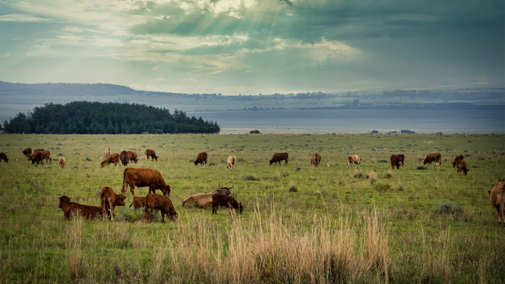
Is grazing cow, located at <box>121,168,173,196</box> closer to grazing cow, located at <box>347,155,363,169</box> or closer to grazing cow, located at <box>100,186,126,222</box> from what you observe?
grazing cow, located at <box>100,186,126,222</box>

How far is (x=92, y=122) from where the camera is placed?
13200 cm

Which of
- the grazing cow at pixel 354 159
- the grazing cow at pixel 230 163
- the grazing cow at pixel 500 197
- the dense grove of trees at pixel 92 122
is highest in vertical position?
the dense grove of trees at pixel 92 122

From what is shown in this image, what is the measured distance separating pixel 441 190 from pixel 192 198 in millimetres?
12755

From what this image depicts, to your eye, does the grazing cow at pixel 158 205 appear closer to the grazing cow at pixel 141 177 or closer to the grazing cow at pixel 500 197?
the grazing cow at pixel 141 177

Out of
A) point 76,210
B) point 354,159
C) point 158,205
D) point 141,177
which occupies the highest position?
point 141,177

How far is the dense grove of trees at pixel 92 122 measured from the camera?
399 ft

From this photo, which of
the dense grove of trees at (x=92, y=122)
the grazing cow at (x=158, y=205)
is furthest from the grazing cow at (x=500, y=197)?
the dense grove of trees at (x=92, y=122)

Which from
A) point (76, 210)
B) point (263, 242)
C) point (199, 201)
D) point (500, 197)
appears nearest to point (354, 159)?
point (199, 201)

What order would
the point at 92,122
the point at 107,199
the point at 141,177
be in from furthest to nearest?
the point at 92,122, the point at 141,177, the point at 107,199

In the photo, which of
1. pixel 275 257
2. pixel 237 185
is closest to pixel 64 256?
pixel 275 257

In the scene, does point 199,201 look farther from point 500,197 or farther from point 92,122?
point 92,122

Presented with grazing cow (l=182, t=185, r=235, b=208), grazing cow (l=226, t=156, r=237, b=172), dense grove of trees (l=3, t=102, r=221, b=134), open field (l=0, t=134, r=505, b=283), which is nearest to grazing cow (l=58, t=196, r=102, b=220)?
open field (l=0, t=134, r=505, b=283)

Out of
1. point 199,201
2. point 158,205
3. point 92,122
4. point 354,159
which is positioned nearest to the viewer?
point 158,205

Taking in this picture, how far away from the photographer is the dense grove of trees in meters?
122
